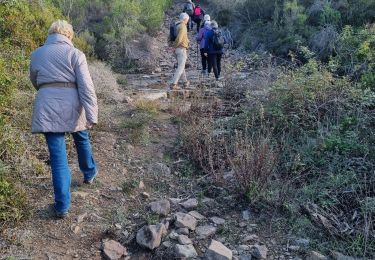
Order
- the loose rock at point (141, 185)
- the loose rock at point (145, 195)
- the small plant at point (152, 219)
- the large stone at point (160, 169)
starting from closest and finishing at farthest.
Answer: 1. the small plant at point (152, 219)
2. the loose rock at point (145, 195)
3. the loose rock at point (141, 185)
4. the large stone at point (160, 169)

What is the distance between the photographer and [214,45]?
9.23 meters

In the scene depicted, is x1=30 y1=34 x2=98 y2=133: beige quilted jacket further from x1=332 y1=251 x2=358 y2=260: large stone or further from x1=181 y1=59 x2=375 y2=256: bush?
x1=332 y1=251 x2=358 y2=260: large stone

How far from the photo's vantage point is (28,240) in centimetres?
352

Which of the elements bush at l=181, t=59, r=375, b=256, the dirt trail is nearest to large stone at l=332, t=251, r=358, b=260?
bush at l=181, t=59, r=375, b=256

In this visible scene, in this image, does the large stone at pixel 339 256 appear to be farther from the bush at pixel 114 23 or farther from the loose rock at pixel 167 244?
the bush at pixel 114 23

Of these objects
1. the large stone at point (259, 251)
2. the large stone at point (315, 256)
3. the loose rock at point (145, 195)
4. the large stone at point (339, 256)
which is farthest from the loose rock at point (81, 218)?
the large stone at point (339, 256)

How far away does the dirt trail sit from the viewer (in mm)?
3549

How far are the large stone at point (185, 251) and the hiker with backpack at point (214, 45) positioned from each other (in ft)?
20.7

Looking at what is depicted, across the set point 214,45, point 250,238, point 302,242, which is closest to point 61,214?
point 250,238

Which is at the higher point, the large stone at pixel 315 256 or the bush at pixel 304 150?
the bush at pixel 304 150

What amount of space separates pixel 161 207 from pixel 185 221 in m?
0.35

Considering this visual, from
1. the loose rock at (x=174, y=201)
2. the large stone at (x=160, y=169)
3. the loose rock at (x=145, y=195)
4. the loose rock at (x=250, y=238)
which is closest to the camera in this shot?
the loose rock at (x=250, y=238)

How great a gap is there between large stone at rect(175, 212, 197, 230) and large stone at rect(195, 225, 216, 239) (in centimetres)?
6

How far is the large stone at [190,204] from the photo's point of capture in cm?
418
